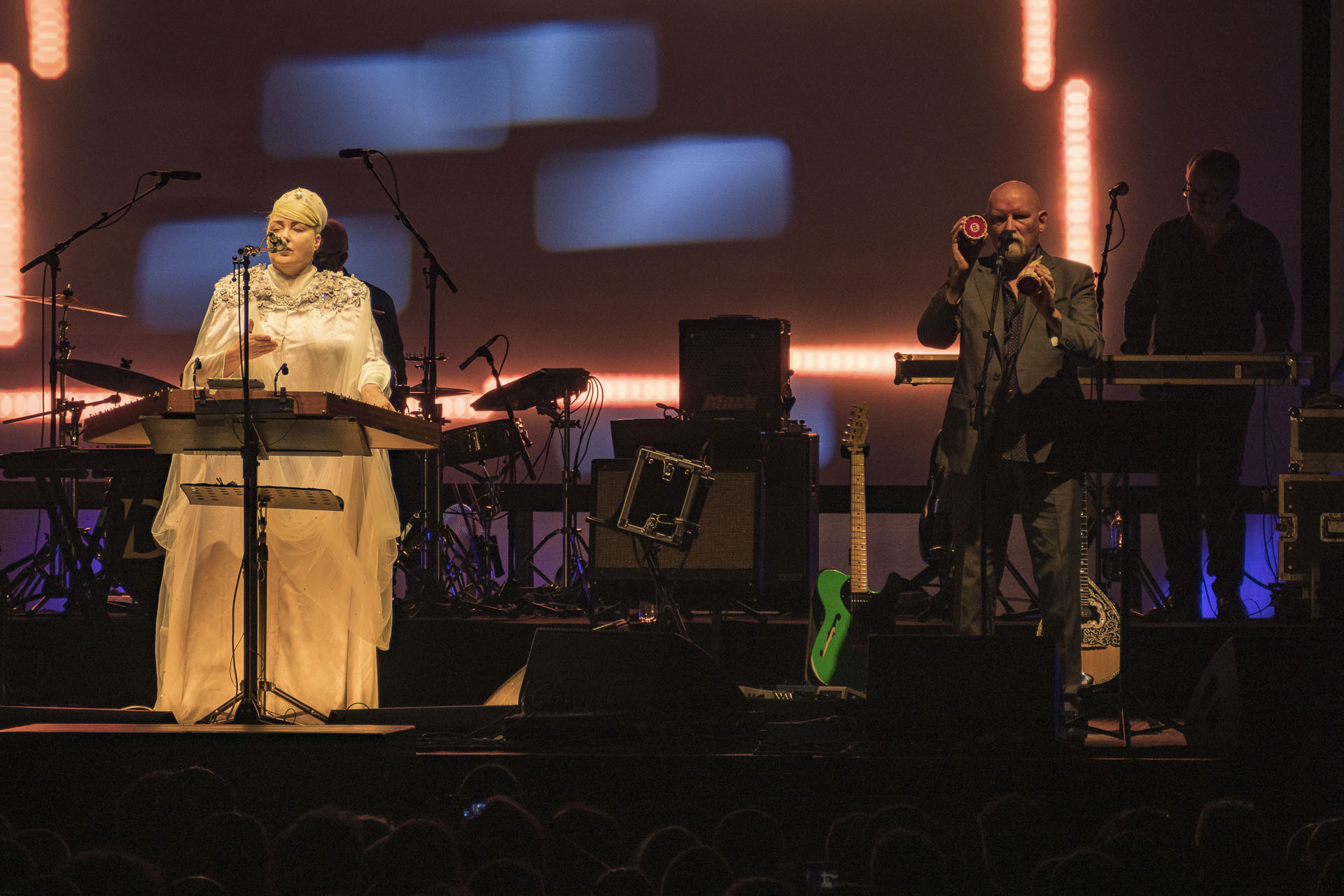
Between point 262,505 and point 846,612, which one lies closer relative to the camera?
point 262,505

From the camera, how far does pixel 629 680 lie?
11.0ft

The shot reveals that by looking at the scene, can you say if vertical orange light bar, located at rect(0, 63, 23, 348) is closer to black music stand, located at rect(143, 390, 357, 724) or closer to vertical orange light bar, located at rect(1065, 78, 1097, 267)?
black music stand, located at rect(143, 390, 357, 724)

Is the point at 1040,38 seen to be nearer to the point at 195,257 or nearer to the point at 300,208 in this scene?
the point at 300,208

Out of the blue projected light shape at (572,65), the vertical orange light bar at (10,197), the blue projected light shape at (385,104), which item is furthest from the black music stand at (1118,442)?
the vertical orange light bar at (10,197)

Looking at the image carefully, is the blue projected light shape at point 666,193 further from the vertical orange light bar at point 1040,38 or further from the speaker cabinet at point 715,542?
the speaker cabinet at point 715,542

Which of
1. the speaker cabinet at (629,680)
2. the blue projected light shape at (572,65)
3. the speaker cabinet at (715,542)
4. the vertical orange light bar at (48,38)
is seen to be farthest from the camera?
the vertical orange light bar at (48,38)

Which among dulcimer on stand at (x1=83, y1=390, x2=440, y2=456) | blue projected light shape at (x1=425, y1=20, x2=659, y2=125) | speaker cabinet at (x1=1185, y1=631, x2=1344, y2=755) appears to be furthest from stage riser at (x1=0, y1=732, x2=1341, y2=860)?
blue projected light shape at (x1=425, y1=20, x2=659, y2=125)

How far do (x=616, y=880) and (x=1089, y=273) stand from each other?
9.09 feet

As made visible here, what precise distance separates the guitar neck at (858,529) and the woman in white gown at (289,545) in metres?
1.90

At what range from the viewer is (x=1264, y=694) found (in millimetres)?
3135

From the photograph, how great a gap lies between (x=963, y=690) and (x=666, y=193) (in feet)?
16.3

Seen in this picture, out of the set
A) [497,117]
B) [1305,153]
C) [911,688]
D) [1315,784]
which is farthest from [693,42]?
[1315,784]

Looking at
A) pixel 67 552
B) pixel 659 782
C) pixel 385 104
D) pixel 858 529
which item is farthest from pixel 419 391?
pixel 659 782

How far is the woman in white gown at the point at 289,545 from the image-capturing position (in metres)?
4.13
